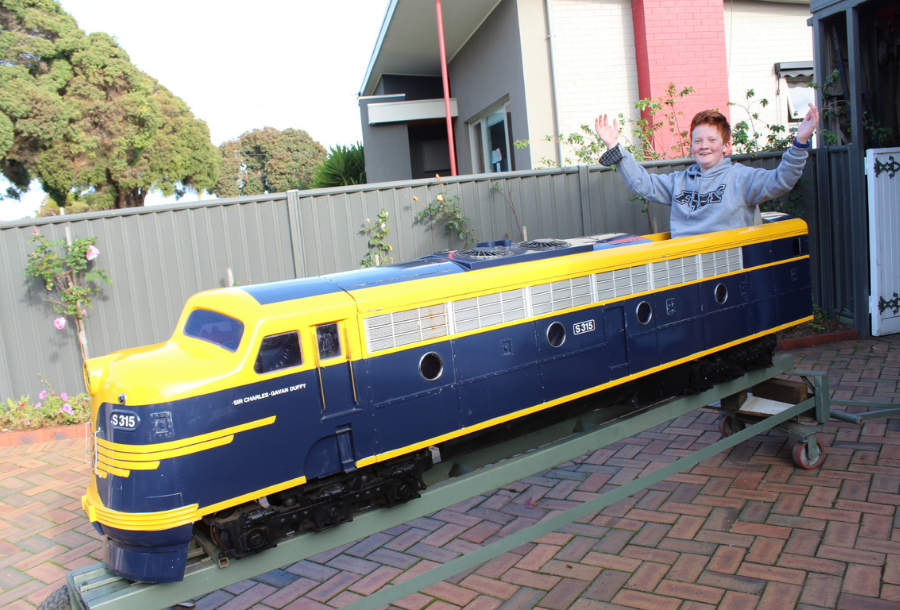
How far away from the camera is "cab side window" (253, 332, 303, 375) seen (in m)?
2.09

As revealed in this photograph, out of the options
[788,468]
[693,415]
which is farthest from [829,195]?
[788,468]

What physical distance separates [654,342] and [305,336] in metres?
1.86

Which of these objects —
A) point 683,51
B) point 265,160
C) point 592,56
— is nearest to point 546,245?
point 592,56

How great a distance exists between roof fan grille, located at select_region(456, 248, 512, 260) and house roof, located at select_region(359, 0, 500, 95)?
342 inches

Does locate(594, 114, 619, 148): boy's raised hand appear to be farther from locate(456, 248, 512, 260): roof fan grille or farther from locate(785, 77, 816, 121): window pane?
locate(785, 77, 816, 121): window pane

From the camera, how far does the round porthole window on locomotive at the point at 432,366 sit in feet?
7.99

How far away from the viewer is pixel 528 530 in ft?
8.64

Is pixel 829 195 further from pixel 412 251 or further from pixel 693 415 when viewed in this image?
pixel 412 251

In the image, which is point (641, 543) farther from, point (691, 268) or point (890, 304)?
point (890, 304)

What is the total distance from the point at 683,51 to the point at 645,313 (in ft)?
28.2

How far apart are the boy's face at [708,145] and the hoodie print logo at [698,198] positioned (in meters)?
0.23

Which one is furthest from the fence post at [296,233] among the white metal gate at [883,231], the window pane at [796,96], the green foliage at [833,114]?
the window pane at [796,96]

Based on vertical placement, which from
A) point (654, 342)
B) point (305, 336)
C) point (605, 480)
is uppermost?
point (305, 336)

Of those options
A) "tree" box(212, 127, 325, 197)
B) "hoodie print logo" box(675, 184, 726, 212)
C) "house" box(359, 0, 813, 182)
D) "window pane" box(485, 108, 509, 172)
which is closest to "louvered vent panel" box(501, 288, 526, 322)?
"hoodie print logo" box(675, 184, 726, 212)
